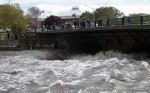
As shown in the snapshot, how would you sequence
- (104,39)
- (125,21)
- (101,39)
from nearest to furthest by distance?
(125,21)
(104,39)
(101,39)

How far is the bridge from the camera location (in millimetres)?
40281

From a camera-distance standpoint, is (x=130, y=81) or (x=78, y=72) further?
(x=78, y=72)

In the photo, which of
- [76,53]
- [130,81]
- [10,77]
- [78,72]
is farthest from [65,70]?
[76,53]

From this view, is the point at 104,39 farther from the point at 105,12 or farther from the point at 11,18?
the point at 105,12

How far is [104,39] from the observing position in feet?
157

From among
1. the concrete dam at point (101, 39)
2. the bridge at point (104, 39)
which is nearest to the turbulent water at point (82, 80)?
the bridge at point (104, 39)

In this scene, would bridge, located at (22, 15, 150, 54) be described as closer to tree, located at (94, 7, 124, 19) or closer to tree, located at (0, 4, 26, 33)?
tree, located at (0, 4, 26, 33)

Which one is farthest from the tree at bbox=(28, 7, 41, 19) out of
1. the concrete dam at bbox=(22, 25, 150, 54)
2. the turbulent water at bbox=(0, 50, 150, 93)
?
the turbulent water at bbox=(0, 50, 150, 93)

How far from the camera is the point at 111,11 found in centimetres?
13012

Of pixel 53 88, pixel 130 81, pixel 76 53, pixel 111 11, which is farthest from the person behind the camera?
pixel 111 11

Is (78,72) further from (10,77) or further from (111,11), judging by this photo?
(111,11)

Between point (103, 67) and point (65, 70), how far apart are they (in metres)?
2.98

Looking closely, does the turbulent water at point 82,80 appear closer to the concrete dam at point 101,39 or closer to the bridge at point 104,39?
the bridge at point 104,39

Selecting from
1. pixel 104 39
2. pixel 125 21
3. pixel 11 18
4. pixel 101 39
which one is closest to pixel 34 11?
pixel 11 18
